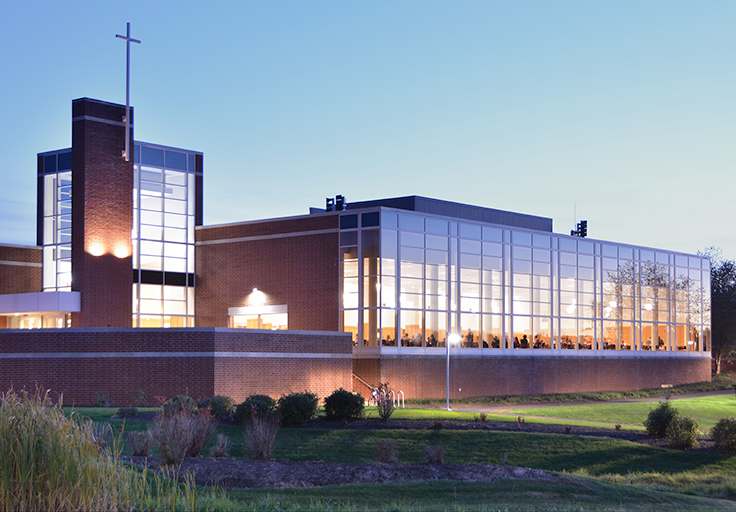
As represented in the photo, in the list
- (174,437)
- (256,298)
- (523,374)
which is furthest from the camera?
(523,374)

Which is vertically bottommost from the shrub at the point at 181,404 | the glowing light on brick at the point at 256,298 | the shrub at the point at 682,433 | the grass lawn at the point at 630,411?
the grass lawn at the point at 630,411

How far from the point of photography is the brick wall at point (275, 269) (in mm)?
39219

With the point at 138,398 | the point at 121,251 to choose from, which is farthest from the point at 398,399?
the point at 121,251

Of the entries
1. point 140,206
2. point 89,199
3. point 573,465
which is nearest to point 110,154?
point 89,199

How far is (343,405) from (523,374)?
811 inches

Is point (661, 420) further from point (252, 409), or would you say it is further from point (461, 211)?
point (461, 211)

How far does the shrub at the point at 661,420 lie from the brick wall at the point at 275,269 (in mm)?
17253

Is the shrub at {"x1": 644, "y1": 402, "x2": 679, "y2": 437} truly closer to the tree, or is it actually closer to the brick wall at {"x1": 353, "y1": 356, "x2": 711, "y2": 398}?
the brick wall at {"x1": 353, "y1": 356, "x2": 711, "y2": 398}

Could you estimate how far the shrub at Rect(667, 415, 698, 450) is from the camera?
74.5 ft

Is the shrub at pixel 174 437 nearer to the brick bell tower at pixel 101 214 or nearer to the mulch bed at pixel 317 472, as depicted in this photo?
the mulch bed at pixel 317 472

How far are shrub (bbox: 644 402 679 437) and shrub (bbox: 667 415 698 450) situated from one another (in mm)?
812

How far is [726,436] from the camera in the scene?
72.7 ft

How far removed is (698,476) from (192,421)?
11.9 metres

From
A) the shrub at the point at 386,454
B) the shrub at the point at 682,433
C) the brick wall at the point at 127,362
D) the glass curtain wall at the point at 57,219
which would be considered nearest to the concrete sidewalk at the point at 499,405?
the brick wall at the point at 127,362
